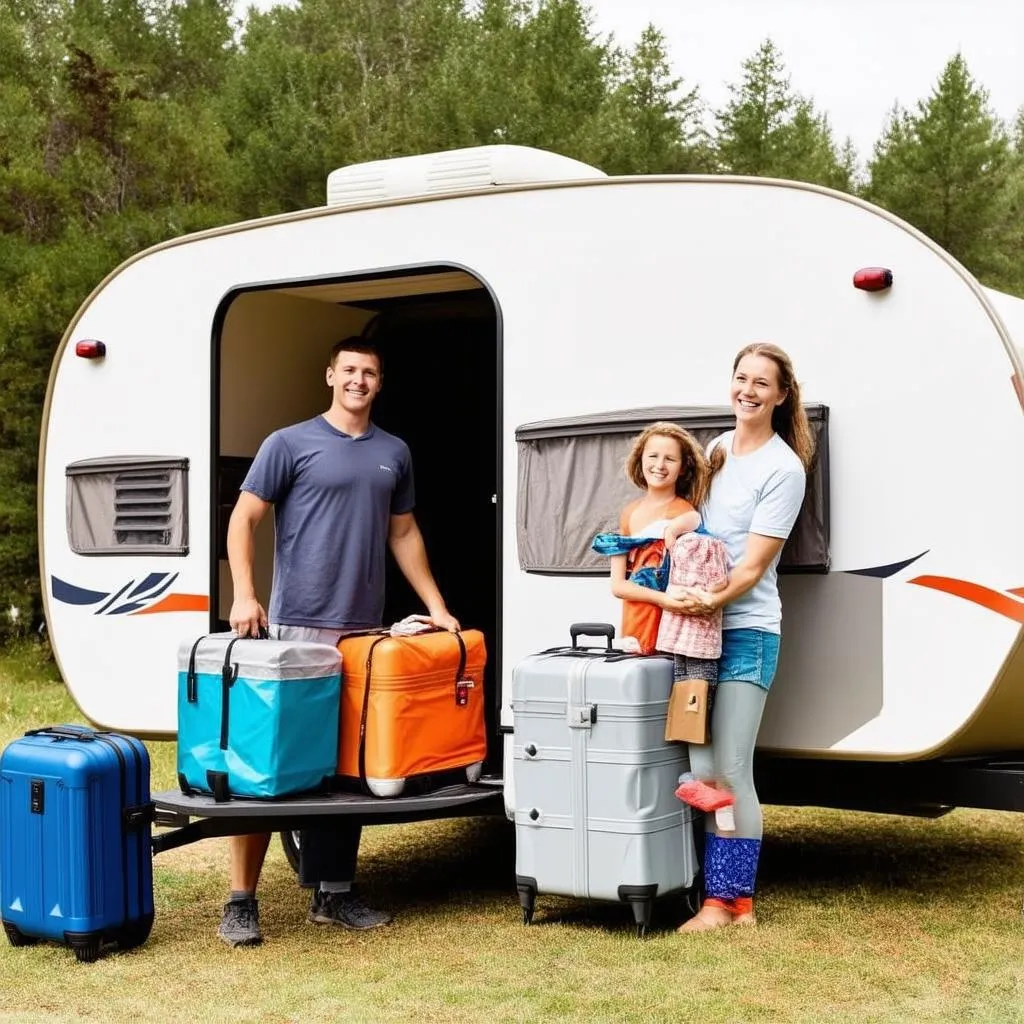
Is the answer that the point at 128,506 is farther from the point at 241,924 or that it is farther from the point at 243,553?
the point at 241,924

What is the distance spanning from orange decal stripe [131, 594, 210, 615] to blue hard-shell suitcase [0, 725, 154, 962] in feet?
4.41

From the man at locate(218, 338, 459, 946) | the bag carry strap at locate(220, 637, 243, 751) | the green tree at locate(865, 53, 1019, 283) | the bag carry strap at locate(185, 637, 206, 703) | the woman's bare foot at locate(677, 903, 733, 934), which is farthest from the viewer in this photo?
the green tree at locate(865, 53, 1019, 283)

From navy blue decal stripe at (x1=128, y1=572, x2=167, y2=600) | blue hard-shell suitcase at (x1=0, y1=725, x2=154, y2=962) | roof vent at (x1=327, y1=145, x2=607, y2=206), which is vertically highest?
roof vent at (x1=327, y1=145, x2=607, y2=206)

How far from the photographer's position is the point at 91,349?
6.79 m

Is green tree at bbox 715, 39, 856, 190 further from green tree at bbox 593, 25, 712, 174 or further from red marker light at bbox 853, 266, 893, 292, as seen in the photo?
red marker light at bbox 853, 266, 893, 292

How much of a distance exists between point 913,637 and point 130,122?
51.3ft

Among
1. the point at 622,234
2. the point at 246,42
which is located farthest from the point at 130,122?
the point at 622,234

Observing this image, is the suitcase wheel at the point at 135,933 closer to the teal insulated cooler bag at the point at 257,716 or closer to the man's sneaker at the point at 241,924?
the man's sneaker at the point at 241,924

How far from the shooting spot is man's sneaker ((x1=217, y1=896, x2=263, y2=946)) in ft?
16.7

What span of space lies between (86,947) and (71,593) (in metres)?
2.42

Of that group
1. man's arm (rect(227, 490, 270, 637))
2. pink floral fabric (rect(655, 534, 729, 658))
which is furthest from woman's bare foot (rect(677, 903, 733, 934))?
man's arm (rect(227, 490, 270, 637))

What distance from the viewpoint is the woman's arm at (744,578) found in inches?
191

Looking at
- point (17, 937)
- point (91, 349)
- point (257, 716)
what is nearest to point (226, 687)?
point (257, 716)

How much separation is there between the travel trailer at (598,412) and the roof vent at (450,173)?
12 mm
